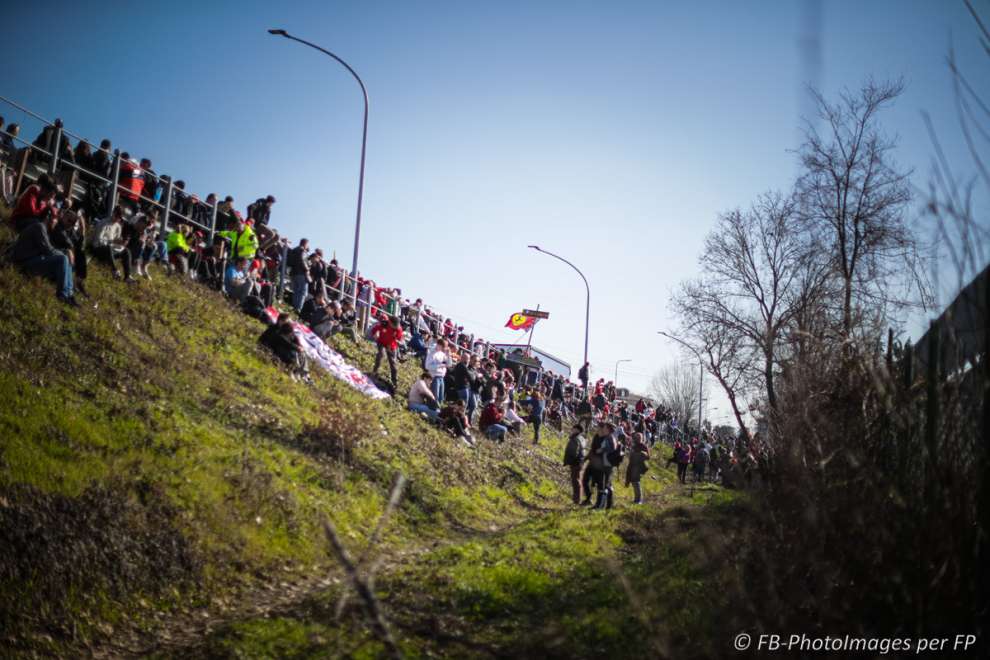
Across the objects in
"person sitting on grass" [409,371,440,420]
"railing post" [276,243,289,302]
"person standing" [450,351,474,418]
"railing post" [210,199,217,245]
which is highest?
"railing post" [210,199,217,245]

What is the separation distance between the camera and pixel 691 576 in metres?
8.25

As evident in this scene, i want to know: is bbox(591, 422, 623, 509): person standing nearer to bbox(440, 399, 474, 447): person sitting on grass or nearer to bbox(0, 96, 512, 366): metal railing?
bbox(440, 399, 474, 447): person sitting on grass

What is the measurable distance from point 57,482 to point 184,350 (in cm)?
609

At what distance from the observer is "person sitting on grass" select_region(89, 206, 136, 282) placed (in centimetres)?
1385

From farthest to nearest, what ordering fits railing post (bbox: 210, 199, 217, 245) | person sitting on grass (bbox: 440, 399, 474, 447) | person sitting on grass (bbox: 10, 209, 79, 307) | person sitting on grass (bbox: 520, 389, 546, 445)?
person sitting on grass (bbox: 520, 389, 546, 445), railing post (bbox: 210, 199, 217, 245), person sitting on grass (bbox: 440, 399, 474, 447), person sitting on grass (bbox: 10, 209, 79, 307)

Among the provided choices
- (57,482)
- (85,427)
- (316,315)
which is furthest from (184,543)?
(316,315)

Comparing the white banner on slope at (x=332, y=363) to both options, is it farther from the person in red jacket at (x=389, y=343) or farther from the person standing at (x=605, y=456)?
the person standing at (x=605, y=456)

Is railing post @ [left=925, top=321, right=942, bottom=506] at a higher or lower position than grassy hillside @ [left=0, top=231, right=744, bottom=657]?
higher

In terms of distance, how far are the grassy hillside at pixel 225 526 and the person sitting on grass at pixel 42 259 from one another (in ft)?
0.92

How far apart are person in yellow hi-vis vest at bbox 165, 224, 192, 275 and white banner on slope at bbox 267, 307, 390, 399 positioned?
7.48 feet

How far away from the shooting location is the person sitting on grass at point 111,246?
45.4 feet

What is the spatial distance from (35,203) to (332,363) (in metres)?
7.51

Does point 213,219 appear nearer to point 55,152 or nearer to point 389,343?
point 55,152

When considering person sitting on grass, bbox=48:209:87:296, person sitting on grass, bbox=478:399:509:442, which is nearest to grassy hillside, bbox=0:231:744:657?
person sitting on grass, bbox=48:209:87:296
